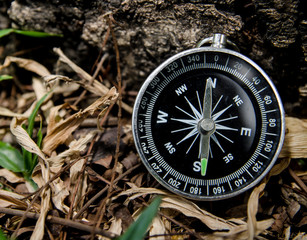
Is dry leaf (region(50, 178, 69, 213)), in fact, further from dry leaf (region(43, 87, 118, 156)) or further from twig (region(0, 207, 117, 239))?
dry leaf (region(43, 87, 118, 156))

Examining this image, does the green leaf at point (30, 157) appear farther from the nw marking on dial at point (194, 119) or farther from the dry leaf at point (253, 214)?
the dry leaf at point (253, 214)

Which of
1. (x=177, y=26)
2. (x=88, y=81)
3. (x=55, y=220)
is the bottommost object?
(x=55, y=220)

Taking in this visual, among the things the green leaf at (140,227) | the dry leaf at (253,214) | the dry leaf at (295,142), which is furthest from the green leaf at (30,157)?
the dry leaf at (295,142)

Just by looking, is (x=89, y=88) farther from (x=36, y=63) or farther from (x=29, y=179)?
(x=29, y=179)

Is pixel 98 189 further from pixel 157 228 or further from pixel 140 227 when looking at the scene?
pixel 140 227

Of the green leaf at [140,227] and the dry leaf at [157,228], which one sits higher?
the green leaf at [140,227]

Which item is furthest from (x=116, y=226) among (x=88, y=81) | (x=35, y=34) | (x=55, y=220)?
(x=35, y=34)
